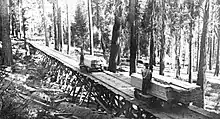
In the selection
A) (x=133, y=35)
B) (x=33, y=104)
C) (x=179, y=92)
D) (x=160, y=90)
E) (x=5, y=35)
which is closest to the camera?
(x=179, y=92)

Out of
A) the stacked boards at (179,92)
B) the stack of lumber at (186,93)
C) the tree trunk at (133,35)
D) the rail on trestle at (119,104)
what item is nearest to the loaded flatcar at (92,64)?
the rail on trestle at (119,104)

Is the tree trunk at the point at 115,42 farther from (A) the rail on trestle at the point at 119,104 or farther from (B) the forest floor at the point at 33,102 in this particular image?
(B) the forest floor at the point at 33,102

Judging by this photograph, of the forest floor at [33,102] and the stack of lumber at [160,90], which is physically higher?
the stack of lumber at [160,90]

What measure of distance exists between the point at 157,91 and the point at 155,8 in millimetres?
12468

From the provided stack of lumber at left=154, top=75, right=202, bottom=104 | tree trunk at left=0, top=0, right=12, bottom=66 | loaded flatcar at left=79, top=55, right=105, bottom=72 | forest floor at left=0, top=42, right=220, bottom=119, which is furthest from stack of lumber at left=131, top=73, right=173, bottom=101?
tree trunk at left=0, top=0, right=12, bottom=66

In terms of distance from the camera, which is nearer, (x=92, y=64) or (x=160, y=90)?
(x=160, y=90)

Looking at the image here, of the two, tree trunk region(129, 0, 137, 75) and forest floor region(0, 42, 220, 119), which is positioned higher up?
tree trunk region(129, 0, 137, 75)

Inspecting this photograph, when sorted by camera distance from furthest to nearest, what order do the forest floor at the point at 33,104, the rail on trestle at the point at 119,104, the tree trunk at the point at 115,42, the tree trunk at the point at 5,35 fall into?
the tree trunk at the point at 115,42, the tree trunk at the point at 5,35, the rail on trestle at the point at 119,104, the forest floor at the point at 33,104

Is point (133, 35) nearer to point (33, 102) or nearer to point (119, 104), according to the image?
point (119, 104)

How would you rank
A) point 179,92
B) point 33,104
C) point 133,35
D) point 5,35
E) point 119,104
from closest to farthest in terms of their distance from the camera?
point 179,92 → point 33,104 → point 119,104 → point 5,35 → point 133,35

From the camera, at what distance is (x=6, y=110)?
6.61 m

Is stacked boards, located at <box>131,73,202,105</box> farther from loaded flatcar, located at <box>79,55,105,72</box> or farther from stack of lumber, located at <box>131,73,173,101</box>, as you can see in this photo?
loaded flatcar, located at <box>79,55,105,72</box>

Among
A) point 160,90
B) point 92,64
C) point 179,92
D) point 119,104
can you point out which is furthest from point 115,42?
point 179,92

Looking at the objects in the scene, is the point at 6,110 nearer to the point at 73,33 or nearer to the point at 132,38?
the point at 132,38
